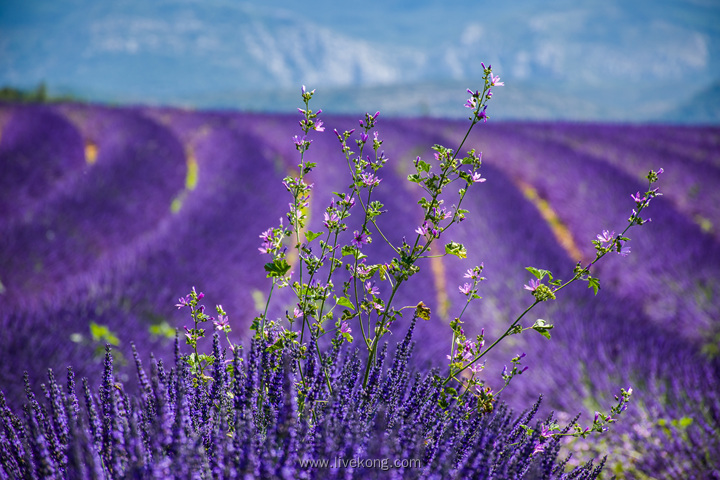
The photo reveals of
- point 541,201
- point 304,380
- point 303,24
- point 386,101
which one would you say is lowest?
point 304,380

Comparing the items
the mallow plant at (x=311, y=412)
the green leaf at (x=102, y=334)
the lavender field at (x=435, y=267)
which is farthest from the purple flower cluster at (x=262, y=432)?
the green leaf at (x=102, y=334)

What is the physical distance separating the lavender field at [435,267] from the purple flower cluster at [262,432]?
103 centimetres

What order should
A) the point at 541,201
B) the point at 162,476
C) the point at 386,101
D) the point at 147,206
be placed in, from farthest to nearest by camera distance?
the point at 386,101 → the point at 541,201 → the point at 147,206 → the point at 162,476

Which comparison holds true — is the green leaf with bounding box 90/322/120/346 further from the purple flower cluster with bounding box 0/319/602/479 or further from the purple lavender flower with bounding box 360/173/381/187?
the purple lavender flower with bounding box 360/173/381/187

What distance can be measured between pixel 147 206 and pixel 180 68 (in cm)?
12050

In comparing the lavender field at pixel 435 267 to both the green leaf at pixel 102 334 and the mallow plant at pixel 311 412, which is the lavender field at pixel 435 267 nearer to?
the green leaf at pixel 102 334

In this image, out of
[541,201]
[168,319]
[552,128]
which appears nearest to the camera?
[168,319]

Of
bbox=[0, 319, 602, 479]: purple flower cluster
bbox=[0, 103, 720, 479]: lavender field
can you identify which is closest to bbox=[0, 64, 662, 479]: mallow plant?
bbox=[0, 319, 602, 479]: purple flower cluster

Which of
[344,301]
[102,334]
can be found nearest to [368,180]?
[344,301]

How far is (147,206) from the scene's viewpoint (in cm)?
555

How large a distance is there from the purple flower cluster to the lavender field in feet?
3.37

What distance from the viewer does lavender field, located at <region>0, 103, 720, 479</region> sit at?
2.32 meters

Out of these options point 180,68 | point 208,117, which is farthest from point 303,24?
point 208,117

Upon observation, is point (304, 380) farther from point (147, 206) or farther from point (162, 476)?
point (147, 206)
